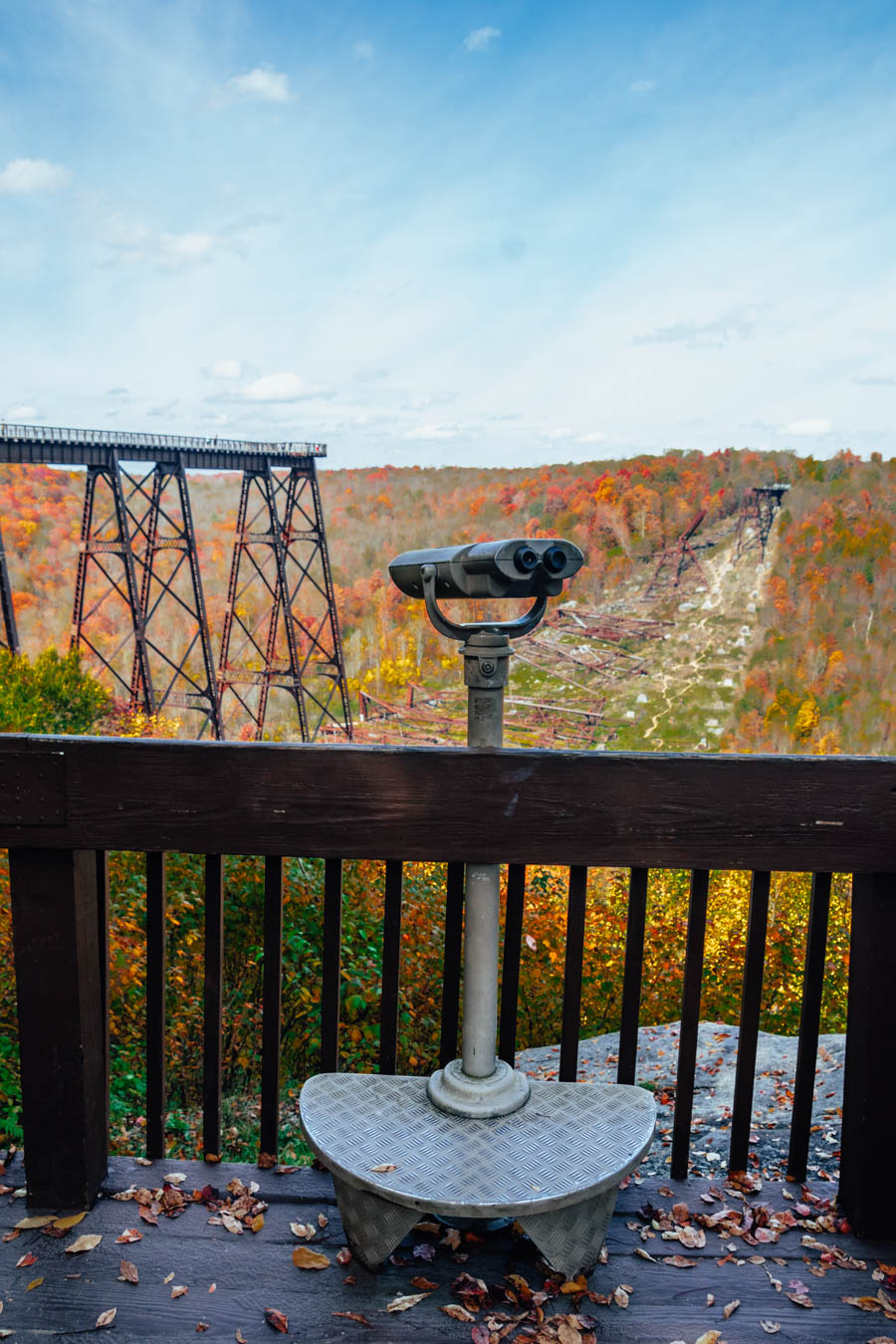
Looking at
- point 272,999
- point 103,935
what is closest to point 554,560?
point 272,999

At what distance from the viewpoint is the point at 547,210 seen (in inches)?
1609

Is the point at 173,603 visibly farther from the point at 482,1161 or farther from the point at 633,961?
the point at 482,1161

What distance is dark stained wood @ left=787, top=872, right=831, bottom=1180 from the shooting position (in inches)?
56.0

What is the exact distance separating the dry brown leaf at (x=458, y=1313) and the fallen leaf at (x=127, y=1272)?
45cm

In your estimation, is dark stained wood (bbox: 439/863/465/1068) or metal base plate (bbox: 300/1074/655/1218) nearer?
metal base plate (bbox: 300/1074/655/1218)

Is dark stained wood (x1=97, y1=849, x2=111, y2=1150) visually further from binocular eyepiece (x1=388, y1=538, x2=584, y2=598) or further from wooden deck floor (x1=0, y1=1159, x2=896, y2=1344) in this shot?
binocular eyepiece (x1=388, y1=538, x2=584, y2=598)

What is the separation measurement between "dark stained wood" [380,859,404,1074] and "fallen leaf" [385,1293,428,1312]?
0.32 m

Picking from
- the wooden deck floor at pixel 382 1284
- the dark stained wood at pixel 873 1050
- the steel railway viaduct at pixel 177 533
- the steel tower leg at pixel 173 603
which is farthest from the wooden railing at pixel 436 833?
the steel tower leg at pixel 173 603

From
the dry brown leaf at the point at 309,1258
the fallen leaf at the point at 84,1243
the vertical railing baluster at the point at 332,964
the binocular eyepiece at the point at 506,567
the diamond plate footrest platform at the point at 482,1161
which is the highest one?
the binocular eyepiece at the point at 506,567

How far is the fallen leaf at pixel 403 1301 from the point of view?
1249mm

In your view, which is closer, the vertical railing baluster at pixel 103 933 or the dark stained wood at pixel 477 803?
the dark stained wood at pixel 477 803

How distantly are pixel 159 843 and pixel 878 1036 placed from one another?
116 centimetres

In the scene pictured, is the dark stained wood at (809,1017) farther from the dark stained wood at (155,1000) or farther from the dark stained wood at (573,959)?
the dark stained wood at (155,1000)

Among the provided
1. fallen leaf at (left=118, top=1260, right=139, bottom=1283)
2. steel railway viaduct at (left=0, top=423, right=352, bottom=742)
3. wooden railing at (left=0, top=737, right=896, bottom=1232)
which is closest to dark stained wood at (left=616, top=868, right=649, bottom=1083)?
wooden railing at (left=0, top=737, right=896, bottom=1232)
